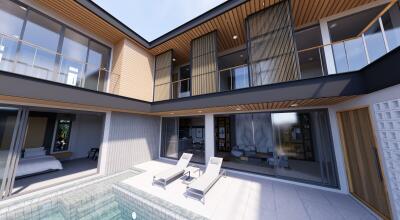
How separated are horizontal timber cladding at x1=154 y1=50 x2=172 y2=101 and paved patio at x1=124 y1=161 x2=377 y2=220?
16.2ft

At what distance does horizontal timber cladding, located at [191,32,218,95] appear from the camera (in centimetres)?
667

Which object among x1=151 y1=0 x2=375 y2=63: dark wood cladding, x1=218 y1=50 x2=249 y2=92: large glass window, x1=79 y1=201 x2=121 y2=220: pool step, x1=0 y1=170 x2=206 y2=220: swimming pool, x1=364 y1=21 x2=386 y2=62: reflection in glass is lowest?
x1=79 y1=201 x2=121 y2=220: pool step

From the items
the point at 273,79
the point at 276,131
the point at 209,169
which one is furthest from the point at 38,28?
the point at 276,131

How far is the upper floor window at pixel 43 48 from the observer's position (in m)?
4.81

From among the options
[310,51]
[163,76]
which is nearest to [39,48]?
[163,76]

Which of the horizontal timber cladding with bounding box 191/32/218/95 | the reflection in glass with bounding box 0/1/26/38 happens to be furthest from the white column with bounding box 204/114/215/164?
the reflection in glass with bounding box 0/1/26/38

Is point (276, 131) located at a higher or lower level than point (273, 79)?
lower

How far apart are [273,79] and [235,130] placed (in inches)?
245

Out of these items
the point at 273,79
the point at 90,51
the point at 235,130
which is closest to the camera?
the point at 273,79

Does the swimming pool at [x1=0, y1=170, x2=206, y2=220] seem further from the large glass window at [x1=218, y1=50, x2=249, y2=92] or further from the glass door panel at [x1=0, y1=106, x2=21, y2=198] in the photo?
the large glass window at [x1=218, y1=50, x2=249, y2=92]

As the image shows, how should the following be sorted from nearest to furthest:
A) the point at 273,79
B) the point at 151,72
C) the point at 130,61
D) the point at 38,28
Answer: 1. the point at 273,79
2. the point at 38,28
3. the point at 130,61
4. the point at 151,72

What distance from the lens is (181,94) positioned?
10086 mm

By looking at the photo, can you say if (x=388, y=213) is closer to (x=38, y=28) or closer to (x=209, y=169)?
(x=209, y=169)

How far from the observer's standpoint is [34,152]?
718 centimetres
